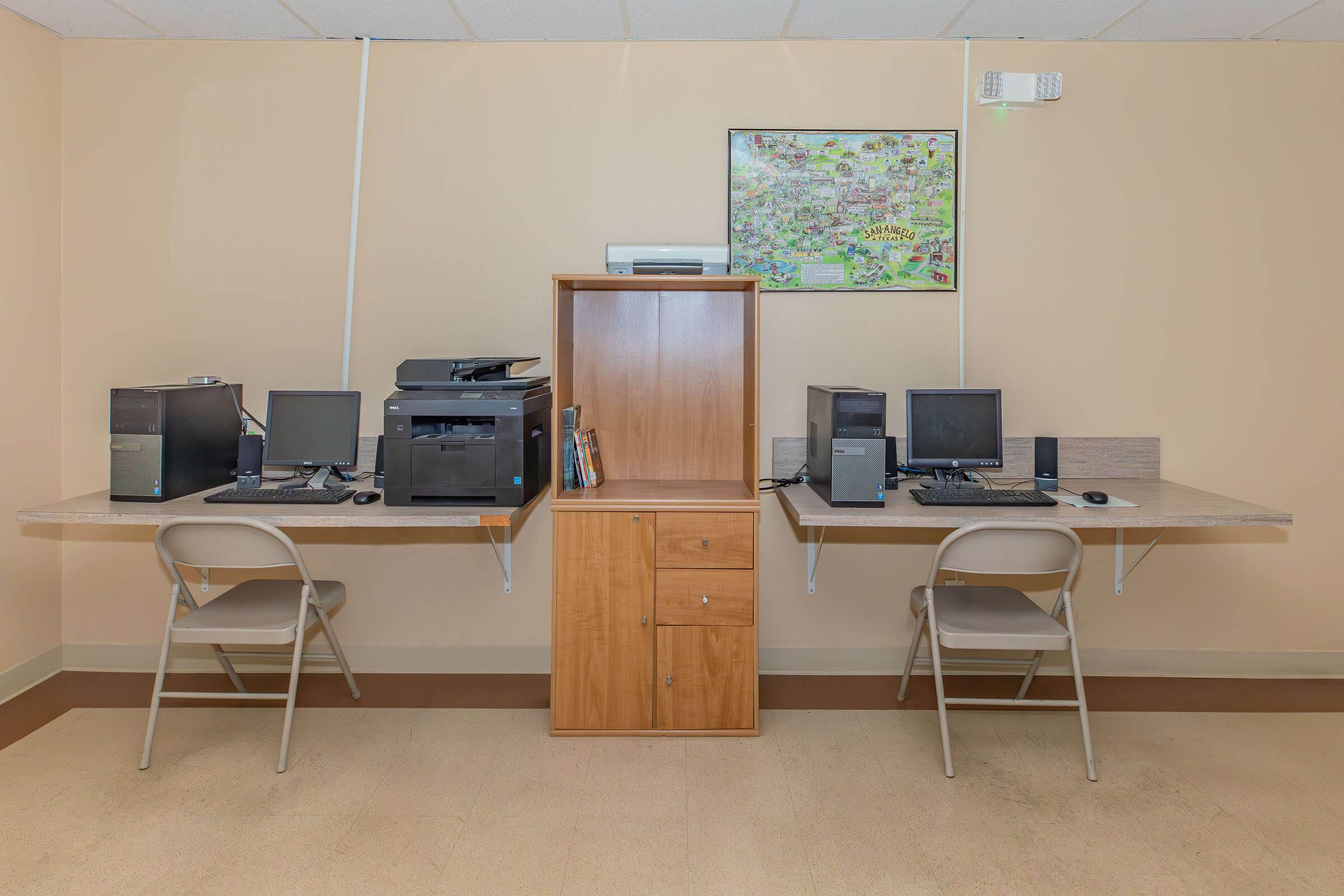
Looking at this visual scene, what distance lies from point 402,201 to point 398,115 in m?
0.33

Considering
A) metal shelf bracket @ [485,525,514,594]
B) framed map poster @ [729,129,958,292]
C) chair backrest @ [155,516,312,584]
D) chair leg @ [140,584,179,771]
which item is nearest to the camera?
chair backrest @ [155,516,312,584]

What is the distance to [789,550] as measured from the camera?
10.4 feet

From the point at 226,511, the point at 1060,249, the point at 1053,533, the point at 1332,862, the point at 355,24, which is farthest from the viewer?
the point at 1060,249

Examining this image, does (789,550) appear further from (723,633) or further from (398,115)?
(398,115)

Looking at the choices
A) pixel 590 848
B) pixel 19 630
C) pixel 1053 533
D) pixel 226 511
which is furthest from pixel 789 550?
pixel 19 630

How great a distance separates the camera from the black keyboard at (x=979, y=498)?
2.58 metres

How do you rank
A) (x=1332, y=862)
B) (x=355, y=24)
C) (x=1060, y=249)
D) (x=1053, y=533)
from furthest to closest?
1. (x=1060, y=249)
2. (x=355, y=24)
3. (x=1053, y=533)
4. (x=1332, y=862)

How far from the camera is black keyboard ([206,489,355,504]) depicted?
2.56 meters

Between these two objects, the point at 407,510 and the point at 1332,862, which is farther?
the point at 407,510

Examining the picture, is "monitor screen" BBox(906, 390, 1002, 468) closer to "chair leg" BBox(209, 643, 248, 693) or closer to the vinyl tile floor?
the vinyl tile floor

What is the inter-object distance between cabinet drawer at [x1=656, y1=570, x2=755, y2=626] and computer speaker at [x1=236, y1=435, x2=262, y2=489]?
4.98 feet

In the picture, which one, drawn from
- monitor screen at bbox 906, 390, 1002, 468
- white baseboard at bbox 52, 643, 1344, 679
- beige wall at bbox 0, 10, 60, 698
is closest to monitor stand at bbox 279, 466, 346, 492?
white baseboard at bbox 52, 643, 1344, 679

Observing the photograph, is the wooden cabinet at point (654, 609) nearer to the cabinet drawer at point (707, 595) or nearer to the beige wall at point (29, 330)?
the cabinet drawer at point (707, 595)

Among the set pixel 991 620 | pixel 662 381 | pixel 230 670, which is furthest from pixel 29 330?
pixel 991 620
